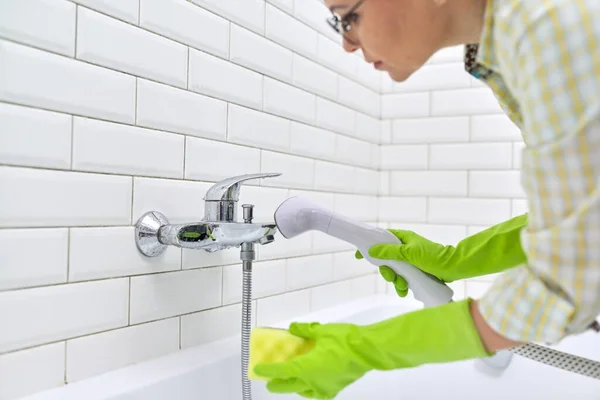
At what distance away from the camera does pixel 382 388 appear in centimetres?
132

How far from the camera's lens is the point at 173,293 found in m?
1.00

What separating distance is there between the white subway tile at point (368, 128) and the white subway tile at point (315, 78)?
0.15 metres

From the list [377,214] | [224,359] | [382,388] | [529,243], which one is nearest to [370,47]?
[529,243]

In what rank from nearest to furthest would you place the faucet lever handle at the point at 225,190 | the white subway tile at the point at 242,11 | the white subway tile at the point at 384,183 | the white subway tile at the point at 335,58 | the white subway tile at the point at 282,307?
1. the faucet lever handle at the point at 225,190
2. the white subway tile at the point at 242,11
3. the white subway tile at the point at 282,307
4. the white subway tile at the point at 335,58
5. the white subway tile at the point at 384,183

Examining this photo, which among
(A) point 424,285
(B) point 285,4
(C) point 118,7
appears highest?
(B) point 285,4

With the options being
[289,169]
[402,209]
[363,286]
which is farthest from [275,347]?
[402,209]

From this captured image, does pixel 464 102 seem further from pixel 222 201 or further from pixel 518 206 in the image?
pixel 222 201

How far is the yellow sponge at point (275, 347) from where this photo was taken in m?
0.67

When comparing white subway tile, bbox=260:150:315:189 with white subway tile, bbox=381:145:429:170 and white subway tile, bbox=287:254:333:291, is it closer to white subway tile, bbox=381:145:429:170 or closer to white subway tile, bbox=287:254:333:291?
white subway tile, bbox=287:254:333:291

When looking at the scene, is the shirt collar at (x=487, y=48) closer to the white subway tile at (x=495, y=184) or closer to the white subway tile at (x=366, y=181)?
the white subway tile at (x=366, y=181)

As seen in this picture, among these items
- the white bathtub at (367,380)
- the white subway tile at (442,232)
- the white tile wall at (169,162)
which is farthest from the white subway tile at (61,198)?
the white subway tile at (442,232)

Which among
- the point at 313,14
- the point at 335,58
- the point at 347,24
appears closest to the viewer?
the point at 347,24

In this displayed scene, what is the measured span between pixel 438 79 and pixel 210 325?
1.00 meters

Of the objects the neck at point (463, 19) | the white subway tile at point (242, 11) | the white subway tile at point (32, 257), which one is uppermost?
the white subway tile at point (242, 11)
